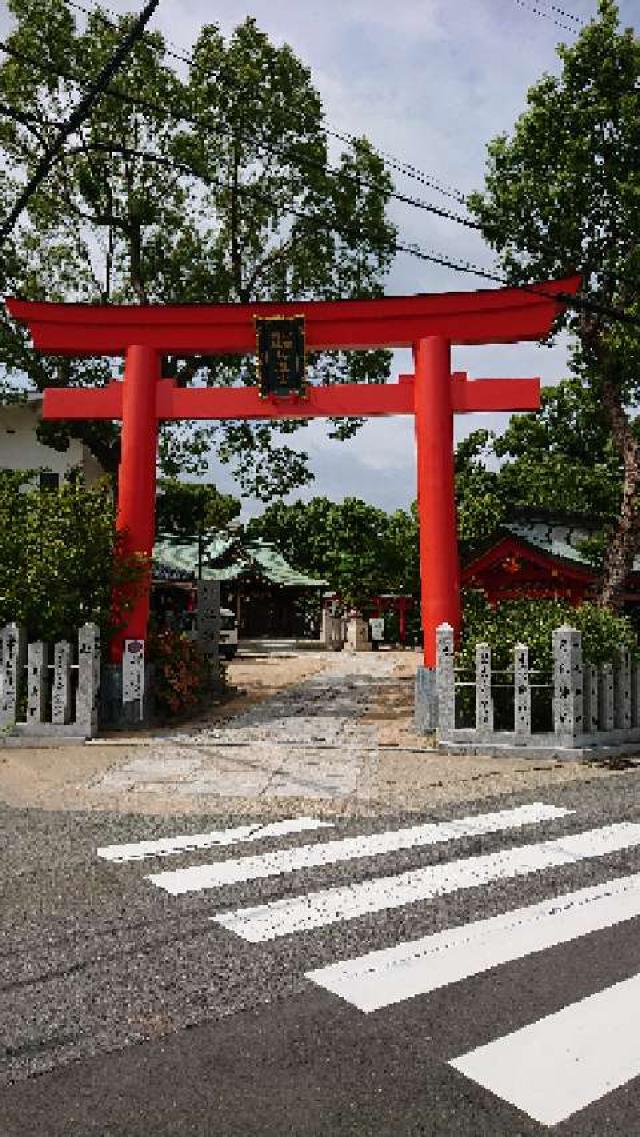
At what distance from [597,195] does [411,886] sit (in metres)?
15.5

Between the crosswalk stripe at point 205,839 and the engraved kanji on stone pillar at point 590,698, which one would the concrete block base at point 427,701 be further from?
the crosswalk stripe at point 205,839

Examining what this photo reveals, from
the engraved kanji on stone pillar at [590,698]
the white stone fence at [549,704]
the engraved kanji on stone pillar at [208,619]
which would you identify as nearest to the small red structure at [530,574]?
the engraved kanji on stone pillar at [208,619]

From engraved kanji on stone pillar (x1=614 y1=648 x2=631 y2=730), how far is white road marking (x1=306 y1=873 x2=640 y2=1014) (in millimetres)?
5171

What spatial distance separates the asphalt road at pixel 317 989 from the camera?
7.97ft

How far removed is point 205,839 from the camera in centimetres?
555

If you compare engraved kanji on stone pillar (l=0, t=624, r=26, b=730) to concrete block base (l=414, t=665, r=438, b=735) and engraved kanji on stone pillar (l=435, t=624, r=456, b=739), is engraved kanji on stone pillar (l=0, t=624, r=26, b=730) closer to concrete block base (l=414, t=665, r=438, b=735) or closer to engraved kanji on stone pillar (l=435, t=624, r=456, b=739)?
concrete block base (l=414, t=665, r=438, b=735)

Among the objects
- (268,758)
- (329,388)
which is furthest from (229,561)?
(268,758)

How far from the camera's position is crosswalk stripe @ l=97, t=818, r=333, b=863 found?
516 centimetres

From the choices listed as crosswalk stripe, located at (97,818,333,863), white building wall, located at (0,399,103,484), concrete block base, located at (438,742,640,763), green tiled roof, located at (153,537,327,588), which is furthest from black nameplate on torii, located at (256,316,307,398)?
green tiled roof, located at (153,537,327,588)

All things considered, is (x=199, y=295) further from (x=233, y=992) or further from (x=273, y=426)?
(x=233, y=992)

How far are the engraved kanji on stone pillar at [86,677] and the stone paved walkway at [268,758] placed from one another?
0.93 meters

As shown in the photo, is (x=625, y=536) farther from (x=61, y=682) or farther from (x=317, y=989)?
(x=317, y=989)

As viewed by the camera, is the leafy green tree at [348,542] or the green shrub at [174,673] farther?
the leafy green tree at [348,542]

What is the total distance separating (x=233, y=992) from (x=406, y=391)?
9.82 m
